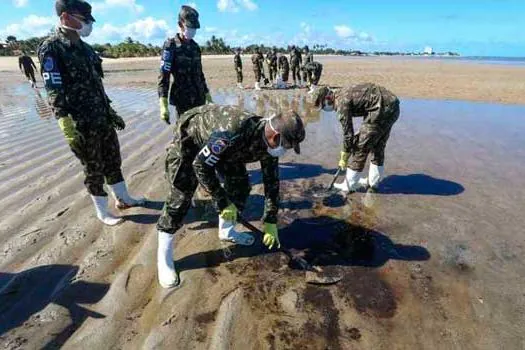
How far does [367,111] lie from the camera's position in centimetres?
552

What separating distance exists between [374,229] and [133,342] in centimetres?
315

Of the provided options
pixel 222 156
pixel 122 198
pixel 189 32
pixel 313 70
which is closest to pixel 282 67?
pixel 313 70

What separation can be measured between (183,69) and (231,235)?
2.53 m

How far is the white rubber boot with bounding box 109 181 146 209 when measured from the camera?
511 cm

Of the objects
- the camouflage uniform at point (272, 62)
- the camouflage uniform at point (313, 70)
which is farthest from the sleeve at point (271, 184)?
the camouflage uniform at point (272, 62)

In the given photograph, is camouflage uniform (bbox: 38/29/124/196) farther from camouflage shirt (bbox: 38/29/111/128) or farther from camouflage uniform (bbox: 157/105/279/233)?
camouflage uniform (bbox: 157/105/279/233)

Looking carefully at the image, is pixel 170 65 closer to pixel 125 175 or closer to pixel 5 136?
pixel 125 175

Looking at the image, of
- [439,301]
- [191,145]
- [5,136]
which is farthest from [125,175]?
[439,301]

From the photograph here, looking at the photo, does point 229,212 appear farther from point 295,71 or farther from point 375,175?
point 295,71

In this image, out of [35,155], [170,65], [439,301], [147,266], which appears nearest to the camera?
[439,301]

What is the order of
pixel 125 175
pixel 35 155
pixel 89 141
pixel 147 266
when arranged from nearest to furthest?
1. pixel 147 266
2. pixel 89 141
3. pixel 125 175
4. pixel 35 155

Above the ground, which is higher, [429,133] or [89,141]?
[89,141]

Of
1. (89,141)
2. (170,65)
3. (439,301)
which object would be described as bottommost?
(439,301)

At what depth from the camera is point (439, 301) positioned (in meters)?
3.51
